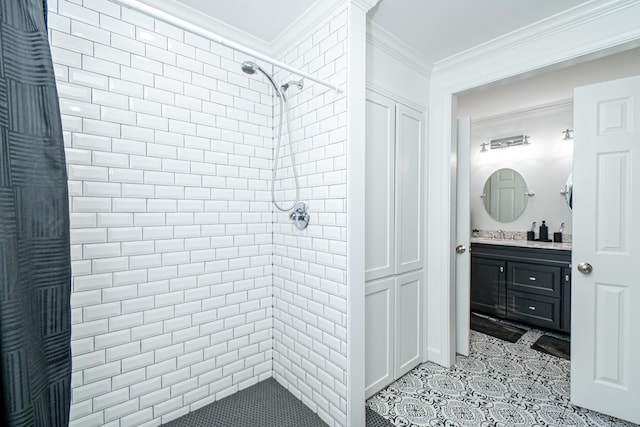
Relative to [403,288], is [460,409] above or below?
below

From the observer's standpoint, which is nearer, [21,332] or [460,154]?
[21,332]

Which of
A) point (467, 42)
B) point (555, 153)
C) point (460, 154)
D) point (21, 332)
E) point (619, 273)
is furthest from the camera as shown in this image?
point (555, 153)

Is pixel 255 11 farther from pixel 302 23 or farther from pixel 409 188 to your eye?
pixel 409 188

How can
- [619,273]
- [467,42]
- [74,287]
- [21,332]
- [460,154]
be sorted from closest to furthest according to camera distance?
[21,332]
[74,287]
[619,273]
[467,42]
[460,154]

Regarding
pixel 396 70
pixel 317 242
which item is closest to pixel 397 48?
pixel 396 70

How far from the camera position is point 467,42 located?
2107 mm

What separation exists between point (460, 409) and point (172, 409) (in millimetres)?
1776

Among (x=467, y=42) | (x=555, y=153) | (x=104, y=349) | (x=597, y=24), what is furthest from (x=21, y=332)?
(x=555, y=153)

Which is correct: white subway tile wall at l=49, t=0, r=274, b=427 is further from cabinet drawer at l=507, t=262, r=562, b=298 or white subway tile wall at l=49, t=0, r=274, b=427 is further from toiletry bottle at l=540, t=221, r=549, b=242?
toiletry bottle at l=540, t=221, r=549, b=242

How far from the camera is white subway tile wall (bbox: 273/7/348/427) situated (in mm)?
1642

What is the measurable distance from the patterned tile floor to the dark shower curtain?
Result: 1751mm

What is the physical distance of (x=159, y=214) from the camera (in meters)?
1.64

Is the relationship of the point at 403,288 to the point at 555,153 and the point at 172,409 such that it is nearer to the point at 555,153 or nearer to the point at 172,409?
the point at 172,409

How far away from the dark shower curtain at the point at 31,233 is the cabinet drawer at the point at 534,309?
12.4 feet
